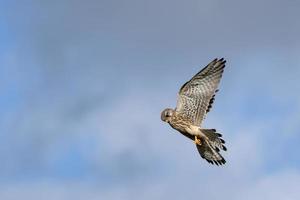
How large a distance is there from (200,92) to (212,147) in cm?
213

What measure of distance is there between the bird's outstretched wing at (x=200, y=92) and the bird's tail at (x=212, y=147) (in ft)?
3.95

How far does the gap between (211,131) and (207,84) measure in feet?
6.74

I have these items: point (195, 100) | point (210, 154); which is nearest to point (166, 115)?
point (195, 100)

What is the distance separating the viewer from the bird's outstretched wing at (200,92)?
25562mm

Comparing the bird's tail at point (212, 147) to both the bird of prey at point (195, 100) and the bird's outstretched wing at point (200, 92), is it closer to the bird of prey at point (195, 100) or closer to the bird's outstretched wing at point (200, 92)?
the bird of prey at point (195, 100)

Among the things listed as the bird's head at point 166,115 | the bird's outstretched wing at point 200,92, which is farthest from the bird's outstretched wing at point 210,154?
the bird's head at point 166,115

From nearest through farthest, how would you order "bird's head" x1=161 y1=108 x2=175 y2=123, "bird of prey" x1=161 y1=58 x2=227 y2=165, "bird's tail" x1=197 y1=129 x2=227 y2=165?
"bird's tail" x1=197 y1=129 x2=227 y2=165, "bird of prey" x1=161 y1=58 x2=227 y2=165, "bird's head" x1=161 y1=108 x2=175 y2=123

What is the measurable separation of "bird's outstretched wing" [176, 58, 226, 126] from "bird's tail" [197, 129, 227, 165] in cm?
120

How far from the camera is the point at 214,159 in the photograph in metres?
24.4

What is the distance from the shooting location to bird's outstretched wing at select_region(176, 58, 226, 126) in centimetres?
2556

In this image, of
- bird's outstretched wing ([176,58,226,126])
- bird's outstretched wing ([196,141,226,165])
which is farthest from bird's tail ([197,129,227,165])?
bird's outstretched wing ([176,58,226,126])

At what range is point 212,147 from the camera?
2414 cm

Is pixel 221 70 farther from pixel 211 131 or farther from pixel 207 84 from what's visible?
pixel 211 131

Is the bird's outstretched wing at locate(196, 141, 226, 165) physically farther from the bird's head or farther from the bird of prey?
the bird's head
